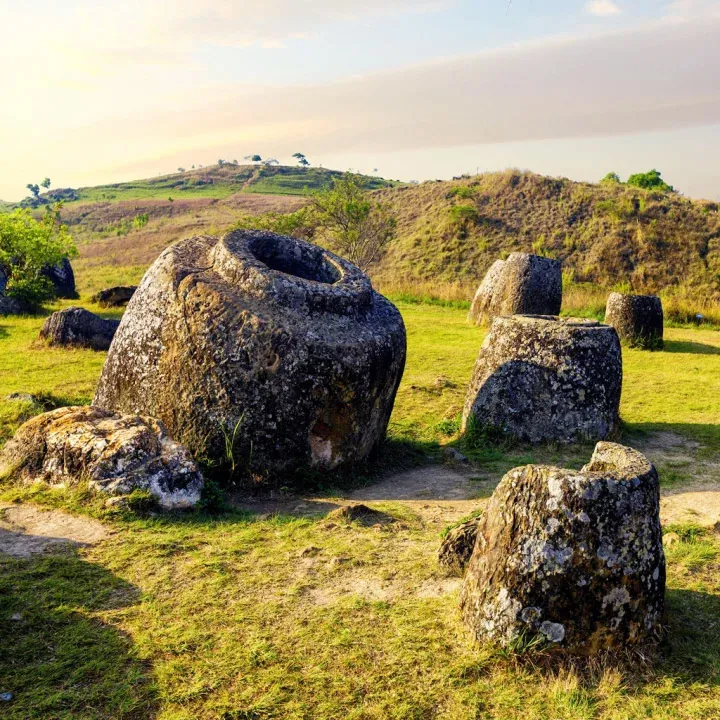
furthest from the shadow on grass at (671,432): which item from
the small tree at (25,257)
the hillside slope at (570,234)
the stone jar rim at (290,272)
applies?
the hillside slope at (570,234)

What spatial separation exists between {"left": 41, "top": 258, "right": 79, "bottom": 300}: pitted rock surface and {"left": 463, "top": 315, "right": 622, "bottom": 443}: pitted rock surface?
20468 millimetres

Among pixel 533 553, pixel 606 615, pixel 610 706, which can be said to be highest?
pixel 533 553

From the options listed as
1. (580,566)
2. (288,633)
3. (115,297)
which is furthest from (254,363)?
(115,297)

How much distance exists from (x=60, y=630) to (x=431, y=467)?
199 inches

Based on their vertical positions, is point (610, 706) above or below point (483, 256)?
below

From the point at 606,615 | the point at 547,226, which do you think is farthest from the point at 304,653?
the point at 547,226

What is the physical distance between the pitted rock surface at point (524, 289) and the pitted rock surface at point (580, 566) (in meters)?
16.9

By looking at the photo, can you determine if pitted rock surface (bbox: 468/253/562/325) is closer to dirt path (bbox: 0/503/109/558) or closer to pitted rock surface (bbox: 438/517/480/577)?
pitted rock surface (bbox: 438/517/480/577)

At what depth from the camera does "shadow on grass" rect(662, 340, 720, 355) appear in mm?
18767

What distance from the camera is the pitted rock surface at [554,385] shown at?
989 centimetres

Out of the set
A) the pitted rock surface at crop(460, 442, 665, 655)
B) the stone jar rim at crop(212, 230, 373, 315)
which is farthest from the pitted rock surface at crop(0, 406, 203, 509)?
the pitted rock surface at crop(460, 442, 665, 655)

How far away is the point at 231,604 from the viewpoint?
210 inches

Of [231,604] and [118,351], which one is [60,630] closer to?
[231,604]

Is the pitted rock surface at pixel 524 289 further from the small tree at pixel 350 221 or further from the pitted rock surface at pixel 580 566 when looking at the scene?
the pitted rock surface at pixel 580 566
